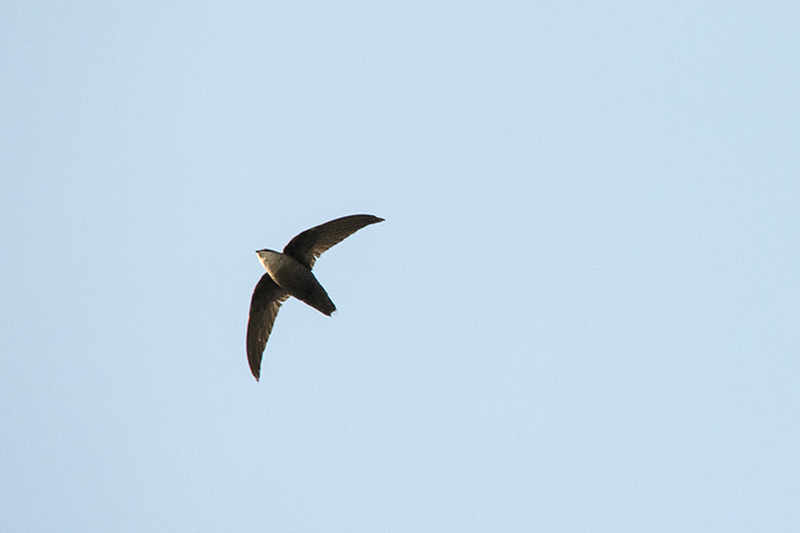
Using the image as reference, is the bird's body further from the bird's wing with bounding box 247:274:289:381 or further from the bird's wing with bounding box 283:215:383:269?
the bird's wing with bounding box 247:274:289:381

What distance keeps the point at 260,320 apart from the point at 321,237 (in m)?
1.86

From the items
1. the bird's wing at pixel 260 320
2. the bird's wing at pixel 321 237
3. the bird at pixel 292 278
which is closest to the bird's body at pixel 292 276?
the bird at pixel 292 278

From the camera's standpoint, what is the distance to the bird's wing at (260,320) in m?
15.3

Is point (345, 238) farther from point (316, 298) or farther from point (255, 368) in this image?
point (255, 368)

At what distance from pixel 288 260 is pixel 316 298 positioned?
28.8 inches

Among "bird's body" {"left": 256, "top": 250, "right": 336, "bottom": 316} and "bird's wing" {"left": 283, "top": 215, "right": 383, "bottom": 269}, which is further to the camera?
"bird's wing" {"left": 283, "top": 215, "right": 383, "bottom": 269}

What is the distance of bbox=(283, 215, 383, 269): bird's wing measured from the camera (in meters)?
14.5

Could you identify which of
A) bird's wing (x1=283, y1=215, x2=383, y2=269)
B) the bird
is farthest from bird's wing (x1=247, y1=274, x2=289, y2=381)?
bird's wing (x1=283, y1=215, x2=383, y2=269)

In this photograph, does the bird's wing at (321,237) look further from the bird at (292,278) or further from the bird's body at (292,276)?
the bird's body at (292,276)

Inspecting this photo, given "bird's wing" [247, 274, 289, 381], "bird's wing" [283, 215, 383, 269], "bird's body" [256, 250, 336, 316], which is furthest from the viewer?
"bird's wing" [247, 274, 289, 381]

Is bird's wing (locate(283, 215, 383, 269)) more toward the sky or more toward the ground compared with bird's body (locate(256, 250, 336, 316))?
more toward the sky

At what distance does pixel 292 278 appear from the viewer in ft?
46.9

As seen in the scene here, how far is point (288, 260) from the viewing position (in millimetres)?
14281

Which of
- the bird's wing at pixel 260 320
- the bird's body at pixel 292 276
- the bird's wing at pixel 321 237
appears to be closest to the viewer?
the bird's body at pixel 292 276
